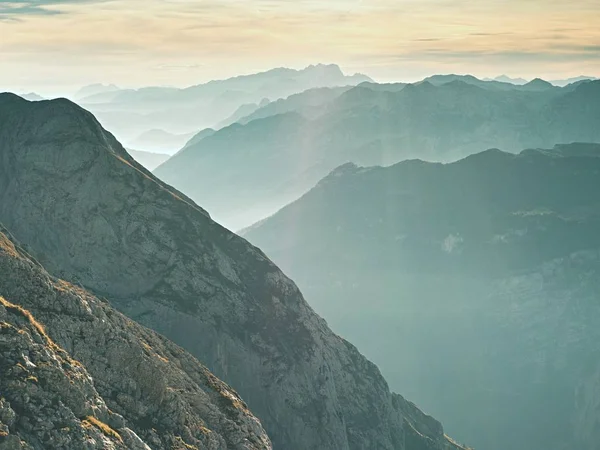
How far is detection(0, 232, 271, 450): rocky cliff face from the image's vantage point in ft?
252

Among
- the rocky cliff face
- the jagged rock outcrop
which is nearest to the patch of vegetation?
the rocky cliff face

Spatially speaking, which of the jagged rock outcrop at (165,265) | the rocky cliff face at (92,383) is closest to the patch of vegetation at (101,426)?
the rocky cliff face at (92,383)

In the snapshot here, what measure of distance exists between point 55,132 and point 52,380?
102m

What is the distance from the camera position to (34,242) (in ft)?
524

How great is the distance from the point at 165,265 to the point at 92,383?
77.4 m

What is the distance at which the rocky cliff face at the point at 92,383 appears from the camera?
76750 millimetres

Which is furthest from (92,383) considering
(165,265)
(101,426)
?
(165,265)

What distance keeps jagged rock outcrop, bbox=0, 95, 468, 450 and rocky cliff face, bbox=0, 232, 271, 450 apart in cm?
3502

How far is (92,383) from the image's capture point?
88.2 m

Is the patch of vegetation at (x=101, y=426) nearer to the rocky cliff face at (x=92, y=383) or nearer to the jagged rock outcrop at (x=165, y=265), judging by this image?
the rocky cliff face at (x=92, y=383)

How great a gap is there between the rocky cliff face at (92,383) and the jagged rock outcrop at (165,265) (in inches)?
1379

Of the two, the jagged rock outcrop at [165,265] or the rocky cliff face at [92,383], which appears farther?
the jagged rock outcrop at [165,265]

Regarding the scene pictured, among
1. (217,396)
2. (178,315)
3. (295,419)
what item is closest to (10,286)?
(217,396)

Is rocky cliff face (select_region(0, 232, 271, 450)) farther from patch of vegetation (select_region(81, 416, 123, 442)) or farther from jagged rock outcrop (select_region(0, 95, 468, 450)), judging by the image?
jagged rock outcrop (select_region(0, 95, 468, 450))
